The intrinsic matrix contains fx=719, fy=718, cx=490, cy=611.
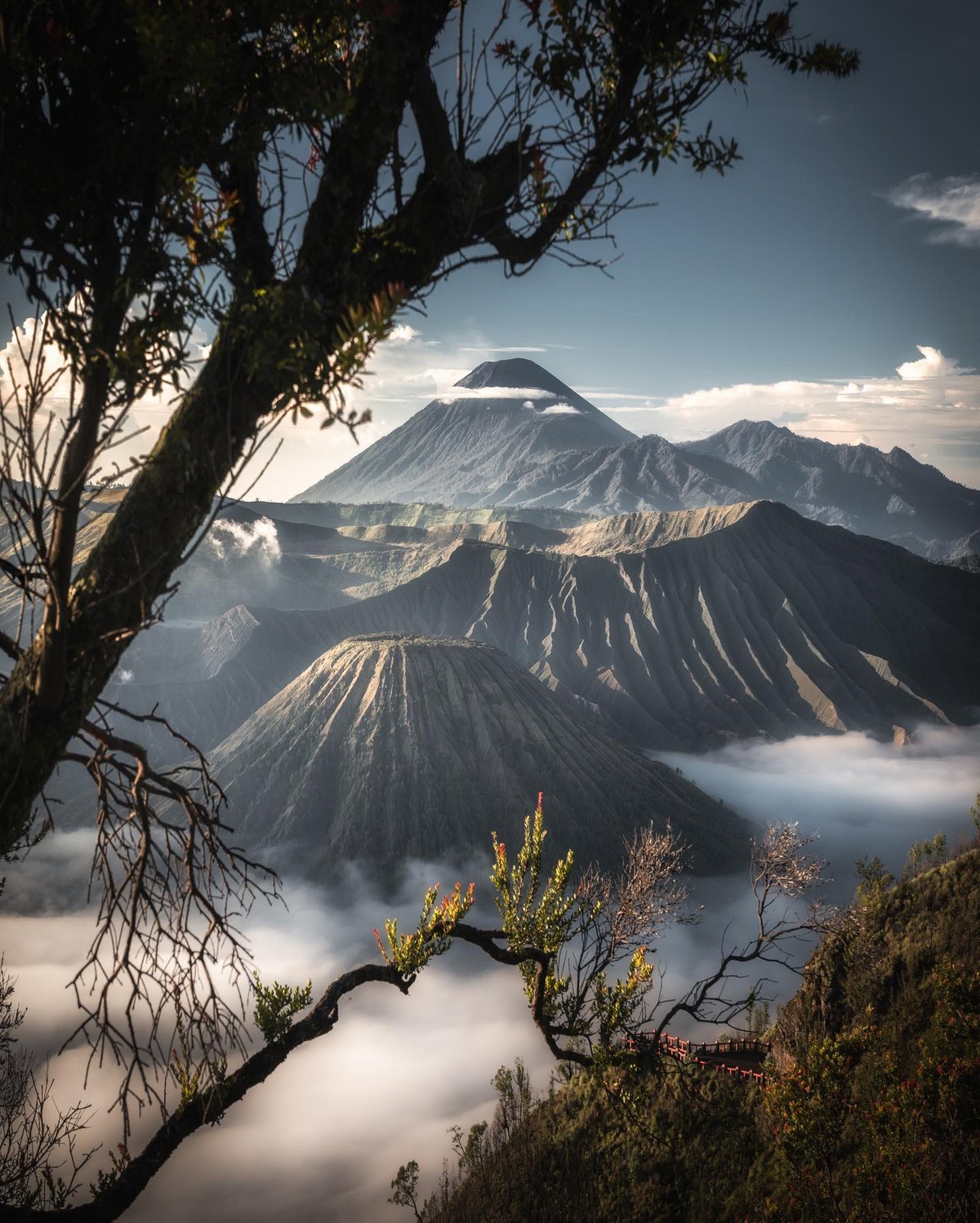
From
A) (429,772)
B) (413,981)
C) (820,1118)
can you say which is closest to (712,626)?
(429,772)

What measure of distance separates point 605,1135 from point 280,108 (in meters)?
21.7

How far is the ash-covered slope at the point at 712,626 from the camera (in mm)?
93375

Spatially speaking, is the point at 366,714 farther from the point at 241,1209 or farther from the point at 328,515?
the point at 328,515

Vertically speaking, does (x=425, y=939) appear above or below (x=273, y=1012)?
above

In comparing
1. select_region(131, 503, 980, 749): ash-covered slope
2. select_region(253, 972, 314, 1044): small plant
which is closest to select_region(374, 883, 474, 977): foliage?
select_region(253, 972, 314, 1044): small plant

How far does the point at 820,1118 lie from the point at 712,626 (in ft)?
320

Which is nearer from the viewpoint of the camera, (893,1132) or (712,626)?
(893,1132)

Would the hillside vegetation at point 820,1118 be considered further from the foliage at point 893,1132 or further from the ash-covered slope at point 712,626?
the ash-covered slope at point 712,626

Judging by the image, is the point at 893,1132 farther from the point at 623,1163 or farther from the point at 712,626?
the point at 712,626

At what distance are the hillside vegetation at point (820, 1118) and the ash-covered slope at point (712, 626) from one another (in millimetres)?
67367

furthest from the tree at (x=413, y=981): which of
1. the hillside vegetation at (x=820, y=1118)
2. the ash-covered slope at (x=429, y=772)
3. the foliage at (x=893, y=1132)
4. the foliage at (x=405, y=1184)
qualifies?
the ash-covered slope at (x=429, y=772)

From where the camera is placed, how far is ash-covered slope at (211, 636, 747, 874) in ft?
180

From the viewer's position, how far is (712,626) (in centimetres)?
10250

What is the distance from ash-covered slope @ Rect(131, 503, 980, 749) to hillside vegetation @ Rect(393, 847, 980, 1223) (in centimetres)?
6737
